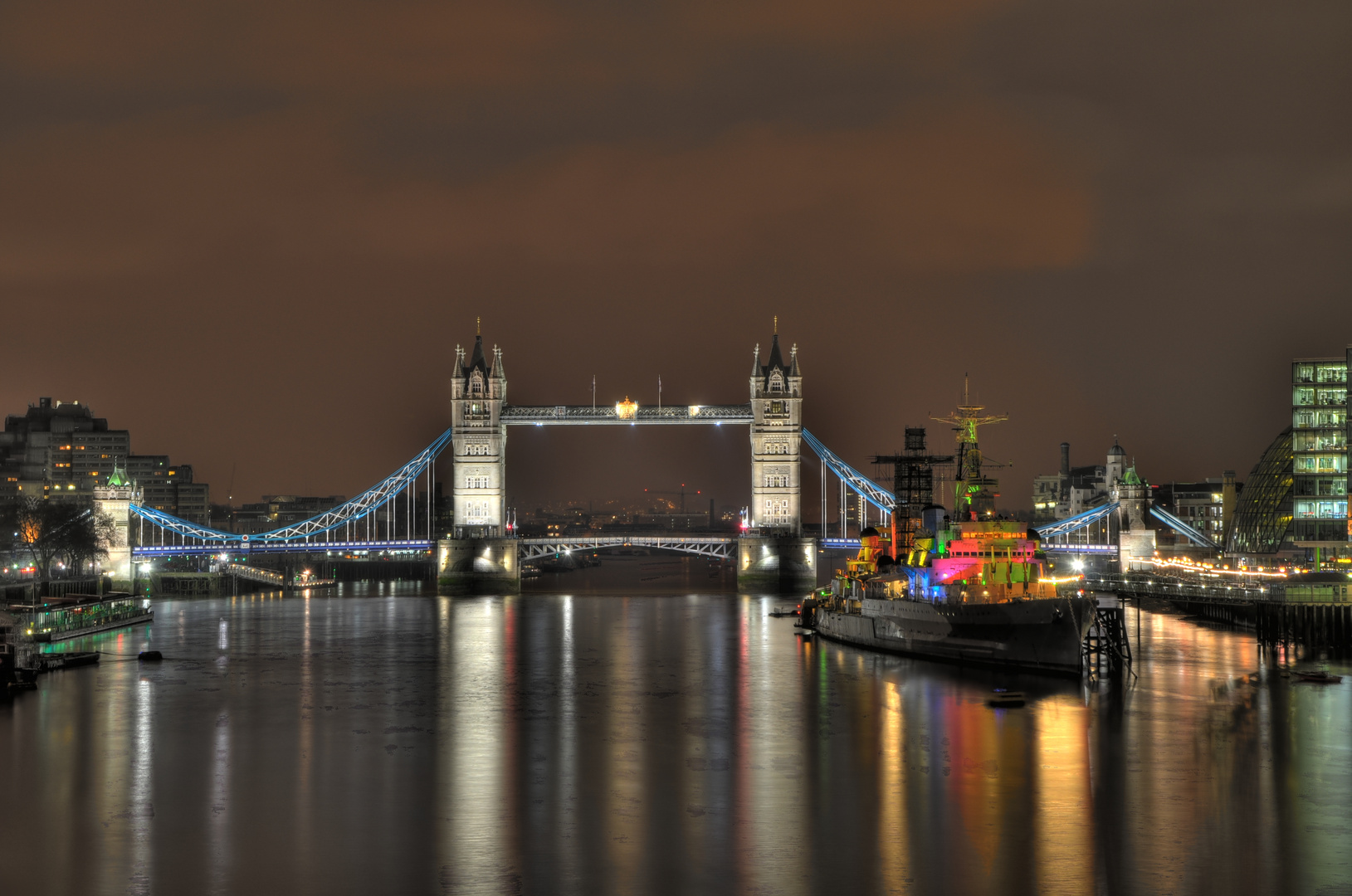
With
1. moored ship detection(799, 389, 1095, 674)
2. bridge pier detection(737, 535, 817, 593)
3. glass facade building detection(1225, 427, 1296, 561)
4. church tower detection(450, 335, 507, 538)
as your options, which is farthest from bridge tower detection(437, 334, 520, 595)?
glass facade building detection(1225, 427, 1296, 561)

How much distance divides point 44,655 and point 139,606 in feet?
85.5

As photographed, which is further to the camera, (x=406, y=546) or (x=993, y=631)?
(x=406, y=546)

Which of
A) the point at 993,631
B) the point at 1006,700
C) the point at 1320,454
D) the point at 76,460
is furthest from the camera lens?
the point at 76,460

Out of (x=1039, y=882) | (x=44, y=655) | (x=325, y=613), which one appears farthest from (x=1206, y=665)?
(x=325, y=613)

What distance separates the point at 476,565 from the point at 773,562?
2050 cm

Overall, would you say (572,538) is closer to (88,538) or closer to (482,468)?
(482,468)

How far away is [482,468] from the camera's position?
9912cm

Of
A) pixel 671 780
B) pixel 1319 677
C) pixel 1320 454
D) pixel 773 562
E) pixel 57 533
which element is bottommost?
pixel 671 780

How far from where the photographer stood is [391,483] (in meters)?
111

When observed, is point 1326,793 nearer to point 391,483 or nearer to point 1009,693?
point 1009,693

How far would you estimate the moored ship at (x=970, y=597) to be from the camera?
147 feet

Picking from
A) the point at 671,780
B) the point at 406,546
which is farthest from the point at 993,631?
the point at 406,546

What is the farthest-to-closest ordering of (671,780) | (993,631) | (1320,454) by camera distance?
(1320,454), (993,631), (671,780)

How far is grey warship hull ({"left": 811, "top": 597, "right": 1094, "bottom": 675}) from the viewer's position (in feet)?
145
